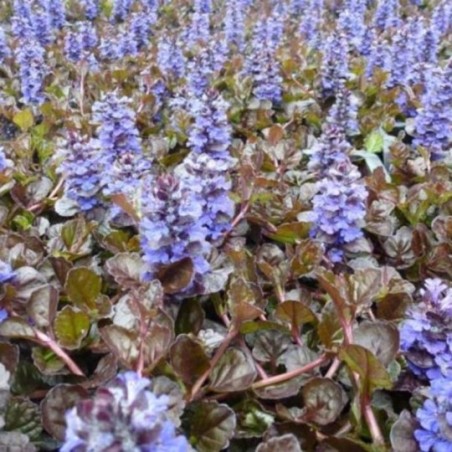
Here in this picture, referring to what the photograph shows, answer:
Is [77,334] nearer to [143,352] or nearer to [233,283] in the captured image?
[143,352]

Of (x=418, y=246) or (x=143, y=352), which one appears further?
(x=418, y=246)

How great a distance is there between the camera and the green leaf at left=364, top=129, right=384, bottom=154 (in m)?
3.12

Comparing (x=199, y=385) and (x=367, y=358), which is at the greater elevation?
(x=367, y=358)

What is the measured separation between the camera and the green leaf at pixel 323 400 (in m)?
1.58

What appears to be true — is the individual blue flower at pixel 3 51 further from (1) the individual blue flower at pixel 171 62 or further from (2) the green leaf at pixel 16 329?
(2) the green leaf at pixel 16 329

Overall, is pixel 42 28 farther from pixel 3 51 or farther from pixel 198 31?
pixel 198 31

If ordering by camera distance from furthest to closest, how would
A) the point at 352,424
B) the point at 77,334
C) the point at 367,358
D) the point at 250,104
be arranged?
the point at 250,104, the point at 77,334, the point at 352,424, the point at 367,358

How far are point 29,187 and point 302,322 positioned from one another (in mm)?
1266

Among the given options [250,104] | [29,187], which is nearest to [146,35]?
[250,104]

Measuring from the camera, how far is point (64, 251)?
2100 mm

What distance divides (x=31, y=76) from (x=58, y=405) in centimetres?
250

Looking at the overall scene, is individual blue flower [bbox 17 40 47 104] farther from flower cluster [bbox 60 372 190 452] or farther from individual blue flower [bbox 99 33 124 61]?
flower cluster [bbox 60 372 190 452]

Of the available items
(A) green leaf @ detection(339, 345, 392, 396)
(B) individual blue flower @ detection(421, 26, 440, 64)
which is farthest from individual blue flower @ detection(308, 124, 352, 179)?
(B) individual blue flower @ detection(421, 26, 440, 64)

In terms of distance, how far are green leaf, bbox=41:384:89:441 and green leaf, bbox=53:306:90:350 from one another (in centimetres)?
21
